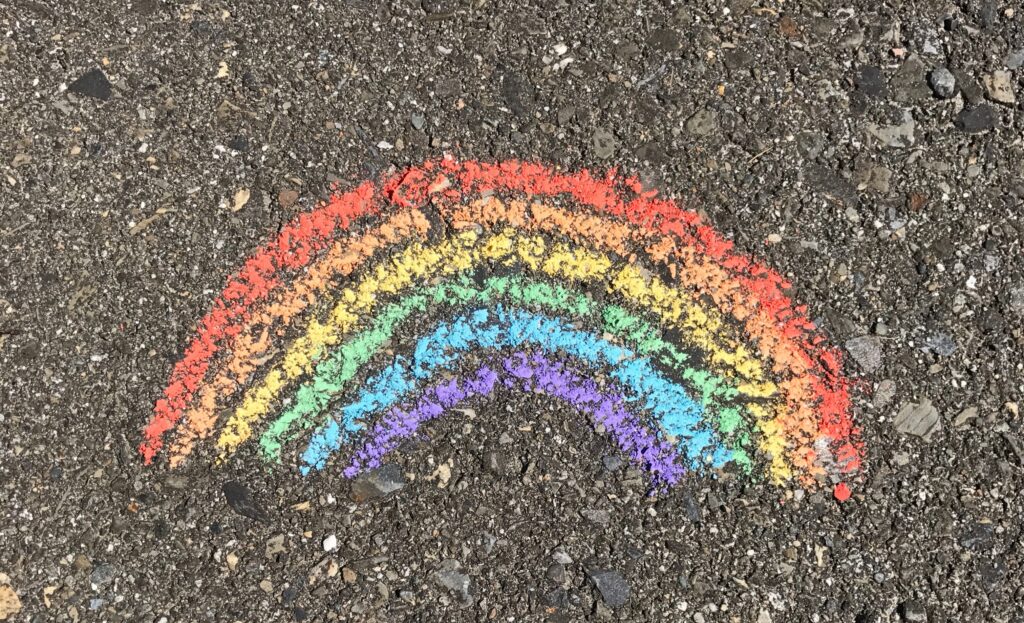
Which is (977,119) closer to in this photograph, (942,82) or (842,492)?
(942,82)

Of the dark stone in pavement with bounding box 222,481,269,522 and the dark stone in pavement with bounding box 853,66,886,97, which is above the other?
the dark stone in pavement with bounding box 853,66,886,97

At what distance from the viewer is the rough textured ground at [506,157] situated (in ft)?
7.80

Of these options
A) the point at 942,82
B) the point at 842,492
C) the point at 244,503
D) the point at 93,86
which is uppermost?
the point at 942,82

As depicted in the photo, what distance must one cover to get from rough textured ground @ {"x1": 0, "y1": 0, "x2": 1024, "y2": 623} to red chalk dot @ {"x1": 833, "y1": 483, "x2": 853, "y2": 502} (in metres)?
0.02

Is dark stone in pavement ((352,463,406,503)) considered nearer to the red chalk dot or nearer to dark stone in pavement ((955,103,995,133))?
the red chalk dot

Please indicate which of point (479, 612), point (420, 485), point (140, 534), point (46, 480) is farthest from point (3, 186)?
point (479, 612)

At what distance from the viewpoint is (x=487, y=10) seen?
2.61 metres

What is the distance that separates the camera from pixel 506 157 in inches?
99.3

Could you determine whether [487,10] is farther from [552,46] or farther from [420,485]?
[420,485]

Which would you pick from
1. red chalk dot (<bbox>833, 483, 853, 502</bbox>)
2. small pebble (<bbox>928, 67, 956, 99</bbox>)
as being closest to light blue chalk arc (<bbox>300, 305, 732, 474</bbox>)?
red chalk dot (<bbox>833, 483, 853, 502</bbox>)

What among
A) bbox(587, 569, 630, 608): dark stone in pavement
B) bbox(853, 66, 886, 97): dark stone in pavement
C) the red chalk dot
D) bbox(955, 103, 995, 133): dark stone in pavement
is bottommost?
bbox(587, 569, 630, 608): dark stone in pavement

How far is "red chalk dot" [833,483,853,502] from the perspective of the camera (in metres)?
2.38

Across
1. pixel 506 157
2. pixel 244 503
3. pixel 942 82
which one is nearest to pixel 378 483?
pixel 244 503

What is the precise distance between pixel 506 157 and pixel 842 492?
4.40ft
